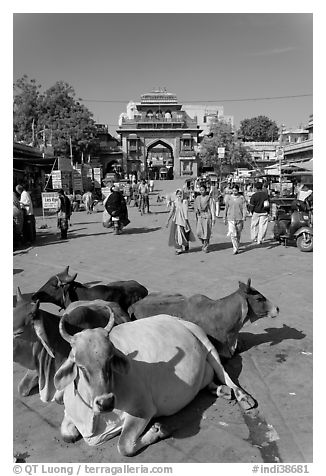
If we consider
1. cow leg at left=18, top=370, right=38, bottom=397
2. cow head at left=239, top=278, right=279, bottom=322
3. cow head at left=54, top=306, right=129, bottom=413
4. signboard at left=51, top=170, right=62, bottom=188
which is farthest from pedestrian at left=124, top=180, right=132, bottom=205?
cow head at left=54, top=306, right=129, bottom=413

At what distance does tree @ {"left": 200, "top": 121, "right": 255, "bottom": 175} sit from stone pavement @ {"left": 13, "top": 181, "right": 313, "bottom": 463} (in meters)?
35.2

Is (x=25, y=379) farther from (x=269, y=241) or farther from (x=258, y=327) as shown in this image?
(x=269, y=241)

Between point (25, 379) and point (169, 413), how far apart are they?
1317 millimetres

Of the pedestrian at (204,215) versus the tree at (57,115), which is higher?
the tree at (57,115)

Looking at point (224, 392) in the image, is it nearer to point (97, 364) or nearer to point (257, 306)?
point (257, 306)

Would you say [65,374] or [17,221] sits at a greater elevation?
[17,221]

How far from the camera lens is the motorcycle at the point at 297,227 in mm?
9453

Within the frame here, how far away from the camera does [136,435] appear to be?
2.85 metres

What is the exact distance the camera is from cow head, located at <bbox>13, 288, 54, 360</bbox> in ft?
10.1

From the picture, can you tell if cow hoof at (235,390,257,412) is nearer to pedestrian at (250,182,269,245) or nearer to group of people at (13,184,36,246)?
pedestrian at (250,182,269,245)

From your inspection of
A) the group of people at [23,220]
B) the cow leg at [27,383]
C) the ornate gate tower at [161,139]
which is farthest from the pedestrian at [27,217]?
the ornate gate tower at [161,139]

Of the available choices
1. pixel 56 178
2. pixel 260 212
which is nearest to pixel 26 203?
pixel 260 212

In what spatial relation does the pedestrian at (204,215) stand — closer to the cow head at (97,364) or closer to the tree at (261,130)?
the cow head at (97,364)

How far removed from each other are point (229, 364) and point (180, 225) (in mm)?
5464
